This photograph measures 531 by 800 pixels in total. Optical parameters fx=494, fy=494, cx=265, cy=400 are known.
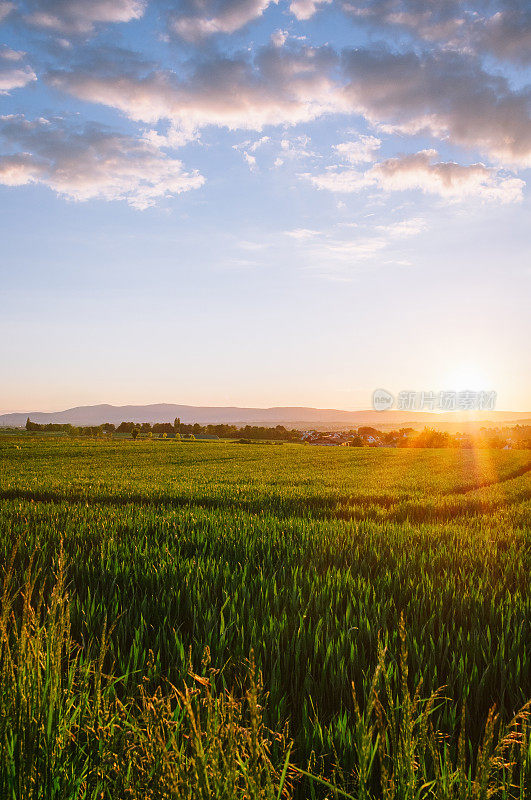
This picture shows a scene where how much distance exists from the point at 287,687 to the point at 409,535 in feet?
17.7

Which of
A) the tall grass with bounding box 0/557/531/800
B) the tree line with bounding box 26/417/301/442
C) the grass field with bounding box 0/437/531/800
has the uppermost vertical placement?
the tall grass with bounding box 0/557/531/800

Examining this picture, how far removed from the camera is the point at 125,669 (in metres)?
3.28

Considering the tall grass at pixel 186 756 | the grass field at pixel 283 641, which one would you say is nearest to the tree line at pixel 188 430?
the grass field at pixel 283 641

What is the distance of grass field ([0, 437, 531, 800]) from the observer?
187cm

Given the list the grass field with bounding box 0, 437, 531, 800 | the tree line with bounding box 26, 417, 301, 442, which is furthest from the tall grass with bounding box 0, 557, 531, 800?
the tree line with bounding box 26, 417, 301, 442

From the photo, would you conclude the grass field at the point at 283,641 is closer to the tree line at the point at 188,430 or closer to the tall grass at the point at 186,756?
the tall grass at the point at 186,756

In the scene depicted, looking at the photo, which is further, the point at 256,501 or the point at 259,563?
the point at 256,501

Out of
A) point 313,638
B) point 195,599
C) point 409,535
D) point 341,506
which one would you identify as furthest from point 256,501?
point 313,638

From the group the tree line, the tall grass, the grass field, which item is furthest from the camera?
the tree line

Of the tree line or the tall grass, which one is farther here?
the tree line

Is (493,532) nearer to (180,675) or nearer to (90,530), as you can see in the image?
(90,530)

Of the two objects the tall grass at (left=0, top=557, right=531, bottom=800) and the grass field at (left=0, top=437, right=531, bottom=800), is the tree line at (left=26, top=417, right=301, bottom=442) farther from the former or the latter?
the tall grass at (left=0, top=557, right=531, bottom=800)

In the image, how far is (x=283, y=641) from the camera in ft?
11.9

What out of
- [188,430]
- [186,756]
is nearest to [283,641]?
[186,756]
